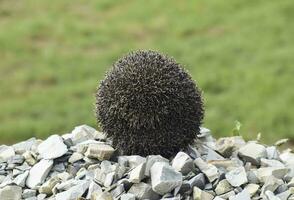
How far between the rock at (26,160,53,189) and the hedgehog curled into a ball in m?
0.59

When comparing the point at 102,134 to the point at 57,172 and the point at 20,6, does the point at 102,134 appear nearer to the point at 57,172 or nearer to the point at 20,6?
the point at 57,172

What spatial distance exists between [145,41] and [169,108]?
31.9 feet

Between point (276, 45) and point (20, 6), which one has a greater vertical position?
point (20, 6)

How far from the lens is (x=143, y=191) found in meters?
5.20

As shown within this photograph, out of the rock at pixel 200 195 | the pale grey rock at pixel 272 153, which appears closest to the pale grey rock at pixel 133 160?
the rock at pixel 200 195

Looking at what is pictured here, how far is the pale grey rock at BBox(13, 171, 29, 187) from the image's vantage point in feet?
18.9

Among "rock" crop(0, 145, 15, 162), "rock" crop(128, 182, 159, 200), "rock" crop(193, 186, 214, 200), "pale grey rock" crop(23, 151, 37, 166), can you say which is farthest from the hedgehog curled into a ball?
"rock" crop(0, 145, 15, 162)

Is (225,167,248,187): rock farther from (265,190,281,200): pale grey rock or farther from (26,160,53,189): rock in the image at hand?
(26,160,53,189): rock

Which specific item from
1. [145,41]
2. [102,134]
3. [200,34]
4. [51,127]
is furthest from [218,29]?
[102,134]

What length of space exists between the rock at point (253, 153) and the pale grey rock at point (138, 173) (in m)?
1.27

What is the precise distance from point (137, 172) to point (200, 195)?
0.52m

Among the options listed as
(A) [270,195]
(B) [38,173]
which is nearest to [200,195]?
(A) [270,195]

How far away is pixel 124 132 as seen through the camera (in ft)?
18.8

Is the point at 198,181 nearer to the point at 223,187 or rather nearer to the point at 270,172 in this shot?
the point at 223,187
